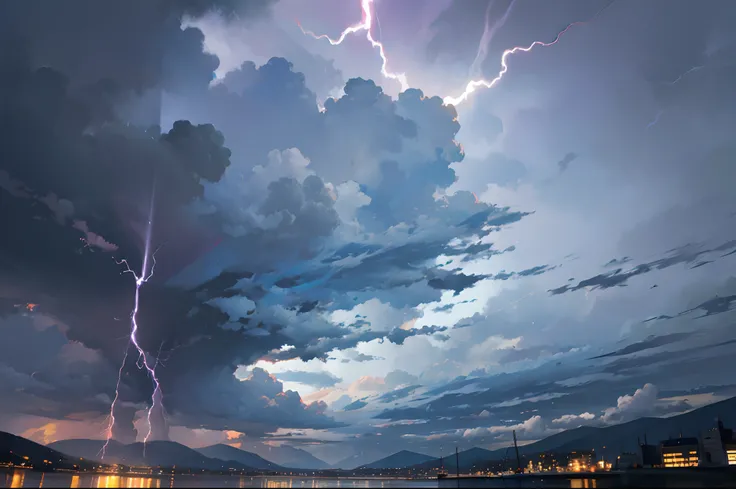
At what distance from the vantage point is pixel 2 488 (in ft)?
244

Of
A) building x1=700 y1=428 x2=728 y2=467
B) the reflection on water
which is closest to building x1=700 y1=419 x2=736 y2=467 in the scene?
building x1=700 y1=428 x2=728 y2=467

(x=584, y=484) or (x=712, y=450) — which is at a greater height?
(x=712, y=450)

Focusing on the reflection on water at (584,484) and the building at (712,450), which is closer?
the reflection on water at (584,484)

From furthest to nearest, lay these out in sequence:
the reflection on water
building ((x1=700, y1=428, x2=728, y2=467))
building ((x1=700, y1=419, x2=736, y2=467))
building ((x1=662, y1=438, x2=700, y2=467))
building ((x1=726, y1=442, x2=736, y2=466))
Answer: building ((x1=662, y1=438, x2=700, y2=467)) < building ((x1=700, y1=428, x2=728, y2=467)) < building ((x1=700, y1=419, x2=736, y2=467)) < building ((x1=726, y1=442, x2=736, y2=466)) < the reflection on water

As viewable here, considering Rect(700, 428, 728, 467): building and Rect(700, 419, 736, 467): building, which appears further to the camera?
Rect(700, 428, 728, 467): building

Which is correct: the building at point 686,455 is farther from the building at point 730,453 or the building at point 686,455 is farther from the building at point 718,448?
the building at point 730,453

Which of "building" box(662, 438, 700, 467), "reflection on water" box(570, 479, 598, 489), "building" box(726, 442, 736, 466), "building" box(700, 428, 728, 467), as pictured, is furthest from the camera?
"building" box(662, 438, 700, 467)

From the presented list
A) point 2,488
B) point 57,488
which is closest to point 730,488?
point 57,488

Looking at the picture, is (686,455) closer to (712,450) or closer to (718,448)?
(712,450)

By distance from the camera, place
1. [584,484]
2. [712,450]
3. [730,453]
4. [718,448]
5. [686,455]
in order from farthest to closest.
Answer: [686,455] → [712,450] → [718,448] → [730,453] → [584,484]

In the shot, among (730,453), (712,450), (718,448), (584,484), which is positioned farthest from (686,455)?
(584,484)

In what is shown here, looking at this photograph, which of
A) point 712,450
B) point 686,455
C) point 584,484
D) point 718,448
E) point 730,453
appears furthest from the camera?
point 686,455

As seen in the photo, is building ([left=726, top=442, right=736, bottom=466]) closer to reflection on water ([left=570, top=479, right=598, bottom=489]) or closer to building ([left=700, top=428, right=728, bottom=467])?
building ([left=700, top=428, right=728, bottom=467])

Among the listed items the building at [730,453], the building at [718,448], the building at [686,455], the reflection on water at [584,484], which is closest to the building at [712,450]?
the building at [718,448]
